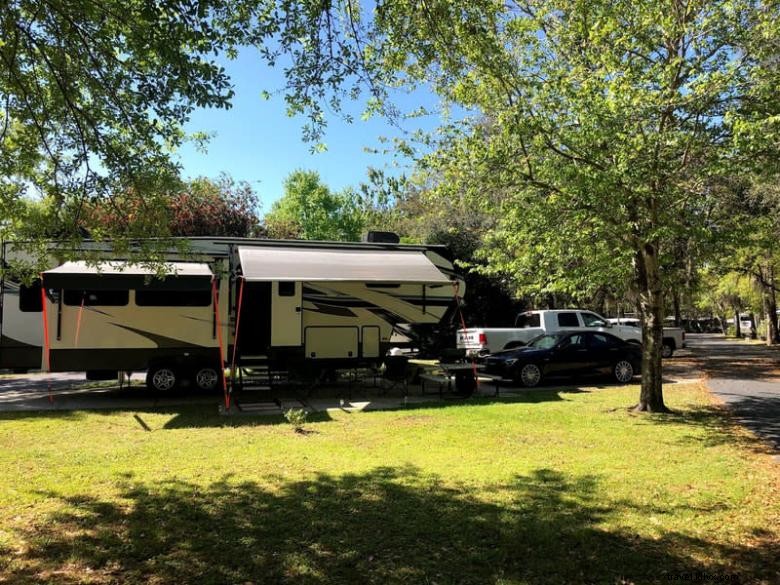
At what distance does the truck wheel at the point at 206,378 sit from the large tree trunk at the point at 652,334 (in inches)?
329

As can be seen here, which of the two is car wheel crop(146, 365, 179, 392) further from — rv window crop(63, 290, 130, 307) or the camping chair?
the camping chair

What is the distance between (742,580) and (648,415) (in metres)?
6.03

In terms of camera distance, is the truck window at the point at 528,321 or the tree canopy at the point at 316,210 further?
the tree canopy at the point at 316,210

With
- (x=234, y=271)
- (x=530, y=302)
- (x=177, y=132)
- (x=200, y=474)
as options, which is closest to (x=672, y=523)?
(x=200, y=474)

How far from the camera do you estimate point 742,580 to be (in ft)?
12.1

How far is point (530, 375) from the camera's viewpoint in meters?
13.8

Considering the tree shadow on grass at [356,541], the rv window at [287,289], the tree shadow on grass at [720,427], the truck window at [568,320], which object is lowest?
the tree shadow on grass at [356,541]

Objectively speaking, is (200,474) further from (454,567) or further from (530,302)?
(530,302)

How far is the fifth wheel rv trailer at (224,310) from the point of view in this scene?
1092 cm

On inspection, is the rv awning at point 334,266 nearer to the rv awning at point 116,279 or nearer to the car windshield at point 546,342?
the rv awning at point 116,279

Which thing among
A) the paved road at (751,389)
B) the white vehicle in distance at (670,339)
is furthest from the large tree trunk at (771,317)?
the paved road at (751,389)

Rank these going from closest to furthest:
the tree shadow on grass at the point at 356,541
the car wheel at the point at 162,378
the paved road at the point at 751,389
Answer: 1. the tree shadow on grass at the point at 356,541
2. the paved road at the point at 751,389
3. the car wheel at the point at 162,378

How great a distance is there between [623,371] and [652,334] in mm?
4942

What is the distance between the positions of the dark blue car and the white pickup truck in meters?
2.27
